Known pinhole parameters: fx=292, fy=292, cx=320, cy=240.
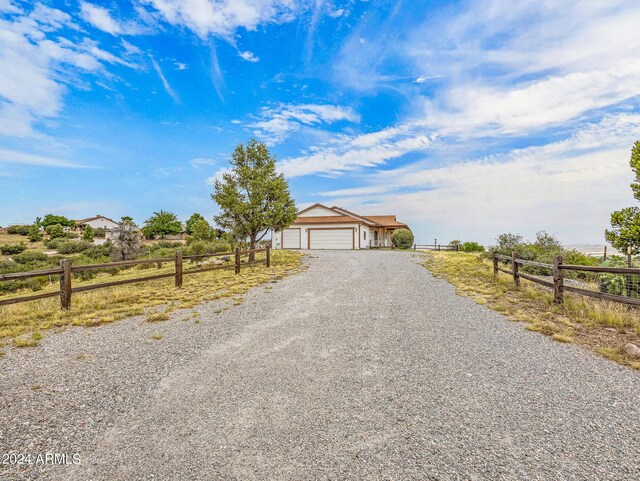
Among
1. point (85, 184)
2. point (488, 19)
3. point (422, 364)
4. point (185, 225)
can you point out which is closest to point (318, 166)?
point (488, 19)

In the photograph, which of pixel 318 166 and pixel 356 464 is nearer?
pixel 356 464

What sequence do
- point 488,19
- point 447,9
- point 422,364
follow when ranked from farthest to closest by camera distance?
point 447,9 → point 488,19 → point 422,364

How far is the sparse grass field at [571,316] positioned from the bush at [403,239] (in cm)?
2566

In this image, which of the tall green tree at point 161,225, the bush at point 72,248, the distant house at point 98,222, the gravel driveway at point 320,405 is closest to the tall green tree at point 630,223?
the gravel driveway at point 320,405

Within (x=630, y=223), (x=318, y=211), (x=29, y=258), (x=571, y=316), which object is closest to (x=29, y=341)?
(x=571, y=316)

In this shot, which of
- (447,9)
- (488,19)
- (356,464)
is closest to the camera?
(356,464)

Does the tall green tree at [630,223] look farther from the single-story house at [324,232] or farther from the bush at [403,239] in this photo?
the bush at [403,239]

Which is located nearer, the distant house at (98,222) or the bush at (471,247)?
the bush at (471,247)

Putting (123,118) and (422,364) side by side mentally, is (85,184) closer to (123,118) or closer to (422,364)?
(123,118)

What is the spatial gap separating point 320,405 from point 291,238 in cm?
2776

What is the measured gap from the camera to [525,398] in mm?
3408

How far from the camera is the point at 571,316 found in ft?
21.9

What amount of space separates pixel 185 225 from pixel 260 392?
2795 inches

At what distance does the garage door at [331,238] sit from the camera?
29641 millimetres
